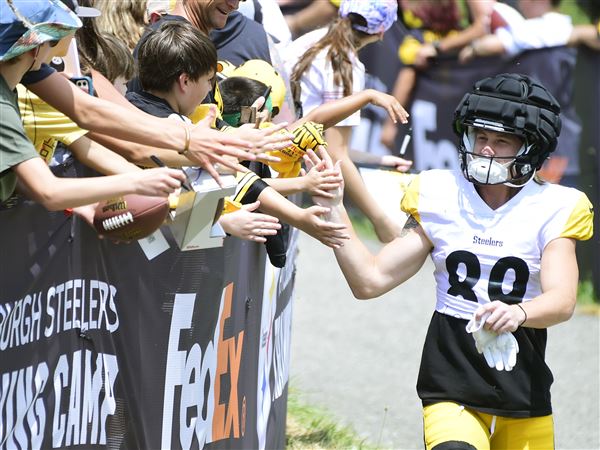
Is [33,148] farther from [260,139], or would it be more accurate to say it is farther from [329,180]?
[329,180]

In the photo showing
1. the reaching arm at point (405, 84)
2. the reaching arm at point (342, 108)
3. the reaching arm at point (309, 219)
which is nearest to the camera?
the reaching arm at point (309, 219)

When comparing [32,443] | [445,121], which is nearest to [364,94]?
[32,443]

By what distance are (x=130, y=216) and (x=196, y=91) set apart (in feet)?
3.17

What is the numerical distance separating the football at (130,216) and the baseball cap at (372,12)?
3.47 metres

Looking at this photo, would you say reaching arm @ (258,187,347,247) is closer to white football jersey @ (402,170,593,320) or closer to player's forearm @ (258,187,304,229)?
player's forearm @ (258,187,304,229)

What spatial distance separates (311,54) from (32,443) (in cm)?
360

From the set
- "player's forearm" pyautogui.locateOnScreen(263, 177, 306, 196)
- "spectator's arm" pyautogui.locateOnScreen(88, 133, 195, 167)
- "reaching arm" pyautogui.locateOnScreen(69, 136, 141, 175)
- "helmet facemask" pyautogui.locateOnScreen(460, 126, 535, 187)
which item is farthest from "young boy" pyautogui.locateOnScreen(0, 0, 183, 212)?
"helmet facemask" pyautogui.locateOnScreen(460, 126, 535, 187)

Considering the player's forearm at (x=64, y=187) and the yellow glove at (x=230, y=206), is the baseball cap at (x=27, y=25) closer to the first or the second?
the player's forearm at (x=64, y=187)

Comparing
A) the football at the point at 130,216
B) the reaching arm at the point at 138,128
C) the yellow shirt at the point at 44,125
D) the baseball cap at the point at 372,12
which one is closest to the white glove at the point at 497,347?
the reaching arm at the point at 138,128

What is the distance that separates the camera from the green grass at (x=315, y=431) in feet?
22.6

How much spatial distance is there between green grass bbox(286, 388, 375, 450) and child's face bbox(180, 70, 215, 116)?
2.77 metres

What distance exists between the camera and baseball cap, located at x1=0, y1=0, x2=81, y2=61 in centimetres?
347

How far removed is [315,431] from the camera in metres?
7.11

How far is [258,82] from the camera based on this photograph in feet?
17.7
